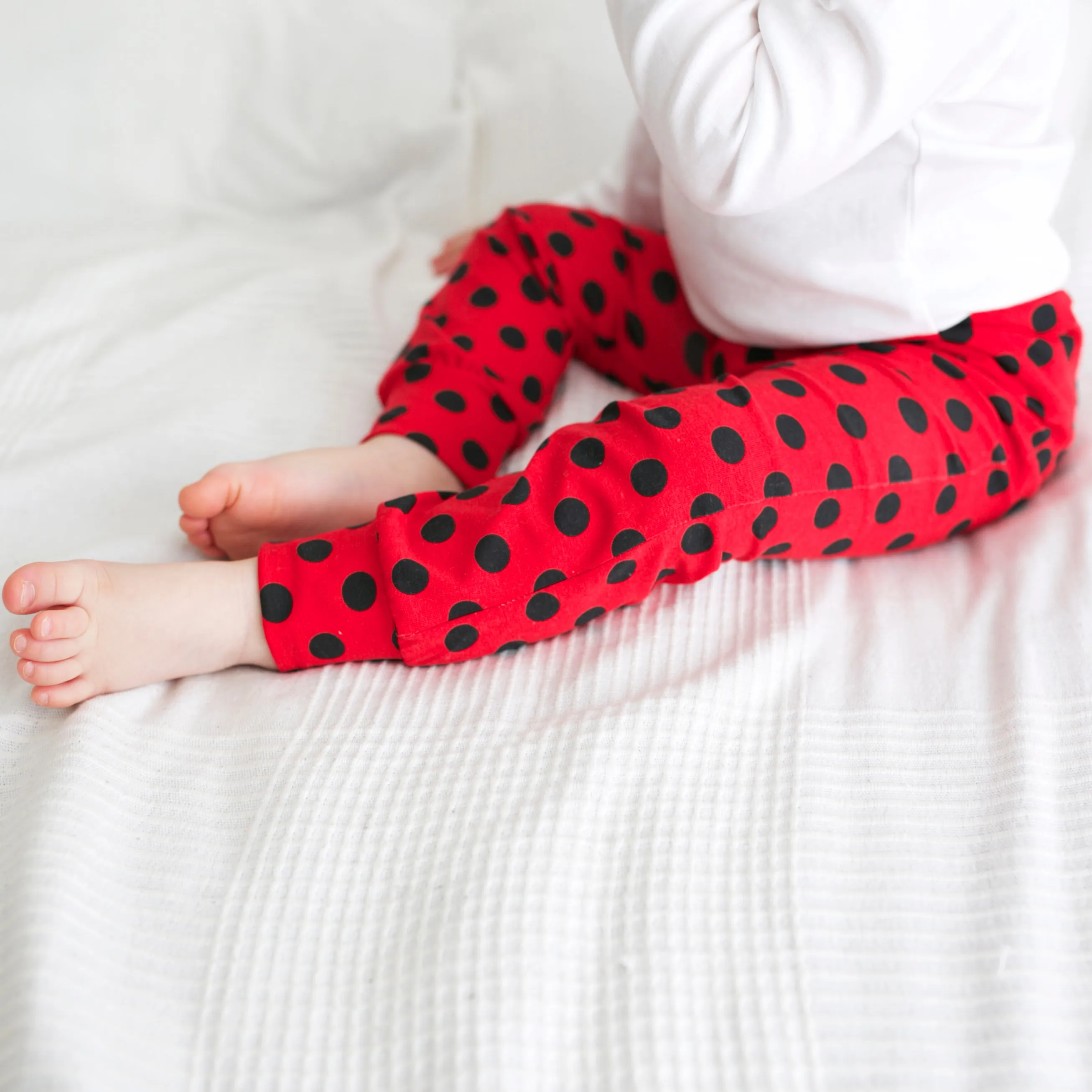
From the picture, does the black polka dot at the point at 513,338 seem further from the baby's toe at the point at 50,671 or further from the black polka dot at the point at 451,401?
the baby's toe at the point at 50,671

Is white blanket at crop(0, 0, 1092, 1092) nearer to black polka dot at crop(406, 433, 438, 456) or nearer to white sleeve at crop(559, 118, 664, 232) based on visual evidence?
black polka dot at crop(406, 433, 438, 456)

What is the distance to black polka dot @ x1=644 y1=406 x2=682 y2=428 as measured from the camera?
1.96 ft

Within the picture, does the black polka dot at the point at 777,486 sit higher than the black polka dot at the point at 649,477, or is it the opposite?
the black polka dot at the point at 649,477

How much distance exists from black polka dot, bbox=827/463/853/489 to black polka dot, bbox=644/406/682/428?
0.11 meters

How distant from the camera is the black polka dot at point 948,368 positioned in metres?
0.73

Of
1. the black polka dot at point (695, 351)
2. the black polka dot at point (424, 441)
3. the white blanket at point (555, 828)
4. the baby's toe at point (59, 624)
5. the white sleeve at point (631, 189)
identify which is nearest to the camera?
the white blanket at point (555, 828)

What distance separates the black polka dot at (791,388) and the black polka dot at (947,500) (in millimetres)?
125

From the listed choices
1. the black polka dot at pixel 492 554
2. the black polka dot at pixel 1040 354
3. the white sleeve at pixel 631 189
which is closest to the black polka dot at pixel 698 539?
the black polka dot at pixel 492 554

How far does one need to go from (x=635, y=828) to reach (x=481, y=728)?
0.35ft

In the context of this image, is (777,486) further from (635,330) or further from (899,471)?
(635,330)

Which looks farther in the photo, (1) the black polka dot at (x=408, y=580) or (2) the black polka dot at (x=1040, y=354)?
(2) the black polka dot at (x=1040, y=354)

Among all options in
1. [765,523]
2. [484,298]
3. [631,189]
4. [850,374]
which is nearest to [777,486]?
[765,523]

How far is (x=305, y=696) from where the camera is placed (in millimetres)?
574

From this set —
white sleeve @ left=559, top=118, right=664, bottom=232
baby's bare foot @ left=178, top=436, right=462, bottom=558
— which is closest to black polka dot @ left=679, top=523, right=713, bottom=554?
baby's bare foot @ left=178, top=436, right=462, bottom=558
